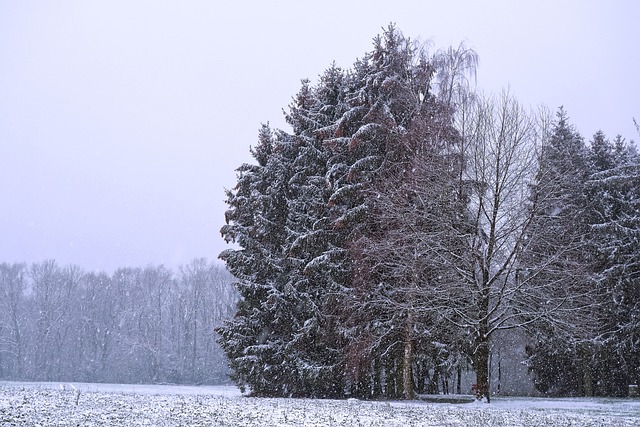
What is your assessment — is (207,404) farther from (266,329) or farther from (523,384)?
(523,384)

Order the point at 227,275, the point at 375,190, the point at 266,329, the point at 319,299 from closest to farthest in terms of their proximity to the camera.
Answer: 1. the point at 375,190
2. the point at 319,299
3. the point at 266,329
4. the point at 227,275

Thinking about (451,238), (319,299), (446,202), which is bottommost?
(319,299)

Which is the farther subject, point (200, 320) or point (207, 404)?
point (200, 320)

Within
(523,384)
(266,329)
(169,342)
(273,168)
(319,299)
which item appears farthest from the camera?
(169,342)

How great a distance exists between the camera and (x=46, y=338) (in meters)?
72.4

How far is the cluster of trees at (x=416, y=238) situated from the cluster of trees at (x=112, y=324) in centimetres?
3851

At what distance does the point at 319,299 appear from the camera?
25875mm

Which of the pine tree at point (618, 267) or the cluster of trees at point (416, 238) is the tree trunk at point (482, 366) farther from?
the pine tree at point (618, 267)

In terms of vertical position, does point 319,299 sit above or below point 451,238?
below

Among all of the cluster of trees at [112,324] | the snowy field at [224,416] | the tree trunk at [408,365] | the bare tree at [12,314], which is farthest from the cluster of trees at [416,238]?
the bare tree at [12,314]

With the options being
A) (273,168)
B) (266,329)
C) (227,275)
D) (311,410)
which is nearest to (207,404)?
(311,410)

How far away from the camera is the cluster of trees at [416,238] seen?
21.0 metres

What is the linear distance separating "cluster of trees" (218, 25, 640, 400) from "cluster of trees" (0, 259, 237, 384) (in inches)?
1516

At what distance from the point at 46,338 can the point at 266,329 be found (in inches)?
2154
